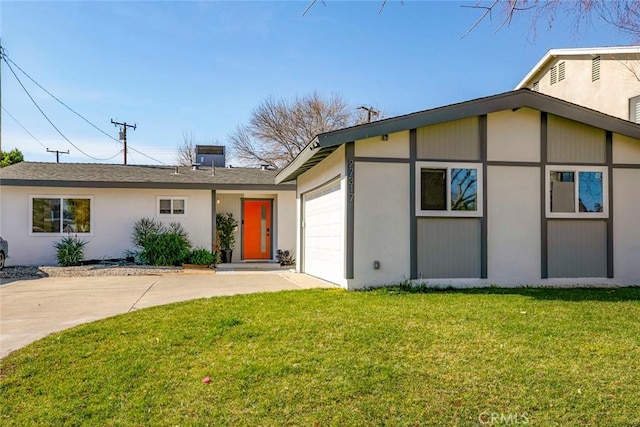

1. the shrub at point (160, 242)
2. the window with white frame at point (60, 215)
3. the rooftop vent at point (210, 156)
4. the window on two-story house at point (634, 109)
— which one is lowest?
the shrub at point (160, 242)

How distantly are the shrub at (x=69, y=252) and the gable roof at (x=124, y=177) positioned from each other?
1.67 meters

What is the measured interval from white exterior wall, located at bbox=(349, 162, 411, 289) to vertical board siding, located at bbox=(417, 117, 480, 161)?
1.80ft

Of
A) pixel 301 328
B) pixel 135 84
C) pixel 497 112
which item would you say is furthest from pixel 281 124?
pixel 301 328

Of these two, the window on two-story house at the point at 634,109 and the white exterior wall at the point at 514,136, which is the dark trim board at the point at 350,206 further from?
the window on two-story house at the point at 634,109

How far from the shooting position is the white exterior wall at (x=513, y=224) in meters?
8.49

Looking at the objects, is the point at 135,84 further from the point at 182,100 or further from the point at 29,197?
the point at 29,197

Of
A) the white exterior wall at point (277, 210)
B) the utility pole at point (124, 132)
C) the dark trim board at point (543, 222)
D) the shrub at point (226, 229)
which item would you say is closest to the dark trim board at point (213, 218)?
the white exterior wall at point (277, 210)

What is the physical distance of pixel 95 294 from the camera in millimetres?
8109

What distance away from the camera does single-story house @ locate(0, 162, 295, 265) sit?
13.5 meters

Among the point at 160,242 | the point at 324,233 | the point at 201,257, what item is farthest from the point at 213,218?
the point at 324,233

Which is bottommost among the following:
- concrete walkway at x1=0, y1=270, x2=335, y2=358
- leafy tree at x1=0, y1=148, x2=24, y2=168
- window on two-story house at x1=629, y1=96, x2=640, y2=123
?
concrete walkway at x1=0, y1=270, x2=335, y2=358

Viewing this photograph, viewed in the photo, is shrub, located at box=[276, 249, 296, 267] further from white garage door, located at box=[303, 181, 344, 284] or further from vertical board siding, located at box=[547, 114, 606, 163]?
vertical board siding, located at box=[547, 114, 606, 163]

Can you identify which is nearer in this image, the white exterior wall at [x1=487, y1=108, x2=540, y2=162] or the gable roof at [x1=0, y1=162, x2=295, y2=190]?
the white exterior wall at [x1=487, y1=108, x2=540, y2=162]

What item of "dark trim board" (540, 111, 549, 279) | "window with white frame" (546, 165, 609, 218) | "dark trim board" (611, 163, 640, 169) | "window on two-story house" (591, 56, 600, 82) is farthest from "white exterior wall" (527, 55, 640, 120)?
"dark trim board" (540, 111, 549, 279)
